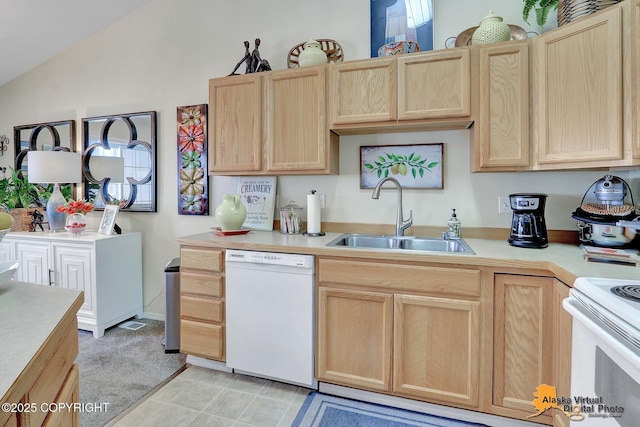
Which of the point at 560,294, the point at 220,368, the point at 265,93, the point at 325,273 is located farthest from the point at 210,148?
the point at 560,294

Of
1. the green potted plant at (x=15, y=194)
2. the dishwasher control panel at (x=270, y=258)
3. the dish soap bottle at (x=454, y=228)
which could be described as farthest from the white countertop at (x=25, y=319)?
the green potted plant at (x=15, y=194)

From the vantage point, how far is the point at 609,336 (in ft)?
3.04

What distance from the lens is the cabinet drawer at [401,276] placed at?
5.38ft

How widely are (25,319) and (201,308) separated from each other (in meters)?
1.44

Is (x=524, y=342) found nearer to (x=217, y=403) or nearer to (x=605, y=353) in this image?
(x=605, y=353)

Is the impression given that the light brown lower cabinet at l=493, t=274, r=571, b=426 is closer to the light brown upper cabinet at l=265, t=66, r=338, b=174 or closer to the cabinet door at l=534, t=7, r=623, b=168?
the cabinet door at l=534, t=7, r=623, b=168

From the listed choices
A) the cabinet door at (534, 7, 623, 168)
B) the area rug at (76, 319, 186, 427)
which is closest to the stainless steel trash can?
the area rug at (76, 319, 186, 427)

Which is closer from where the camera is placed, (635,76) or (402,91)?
(635,76)

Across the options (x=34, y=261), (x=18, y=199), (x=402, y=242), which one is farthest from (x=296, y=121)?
(x=18, y=199)

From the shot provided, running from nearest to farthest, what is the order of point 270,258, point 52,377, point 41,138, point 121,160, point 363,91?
point 52,377
point 270,258
point 363,91
point 121,160
point 41,138

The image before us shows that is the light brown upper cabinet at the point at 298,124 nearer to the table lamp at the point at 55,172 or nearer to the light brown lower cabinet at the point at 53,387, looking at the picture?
the light brown lower cabinet at the point at 53,387

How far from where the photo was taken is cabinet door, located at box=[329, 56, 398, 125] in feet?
6.68

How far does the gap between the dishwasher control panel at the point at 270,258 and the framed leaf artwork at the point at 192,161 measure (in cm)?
100

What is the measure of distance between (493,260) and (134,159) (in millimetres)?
3175
